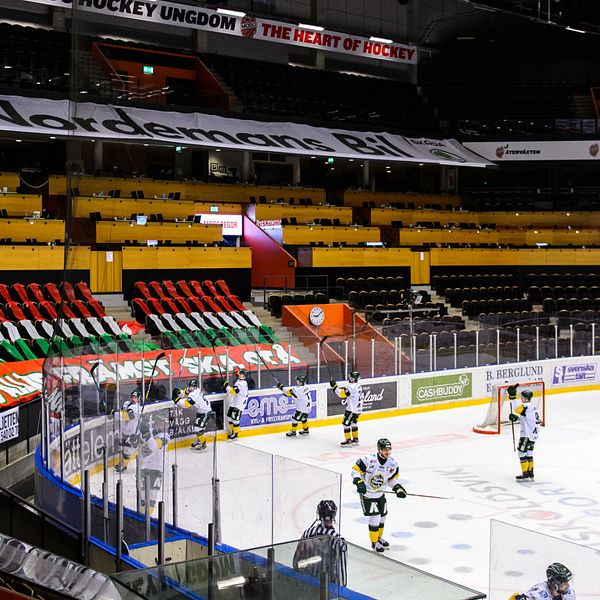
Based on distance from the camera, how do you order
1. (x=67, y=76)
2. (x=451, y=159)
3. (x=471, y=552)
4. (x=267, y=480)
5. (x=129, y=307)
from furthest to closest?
(x=451, y=159)
(x=67, y=76)
(x=129, y=307)
(x=471, y=552)
(x=267, y=480)

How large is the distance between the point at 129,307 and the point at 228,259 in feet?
12.2

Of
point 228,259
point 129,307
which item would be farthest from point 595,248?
point 129,307

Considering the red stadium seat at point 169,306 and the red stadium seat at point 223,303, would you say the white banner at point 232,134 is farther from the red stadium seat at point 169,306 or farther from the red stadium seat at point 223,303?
the red stadium seat at point 223,303

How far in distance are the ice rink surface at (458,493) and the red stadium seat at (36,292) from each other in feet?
21.6

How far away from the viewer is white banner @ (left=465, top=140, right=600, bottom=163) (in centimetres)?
3316

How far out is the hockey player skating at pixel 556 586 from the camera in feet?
19.1

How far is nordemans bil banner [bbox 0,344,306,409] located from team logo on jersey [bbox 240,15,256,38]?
17.4 m

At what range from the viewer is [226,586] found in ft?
19.5

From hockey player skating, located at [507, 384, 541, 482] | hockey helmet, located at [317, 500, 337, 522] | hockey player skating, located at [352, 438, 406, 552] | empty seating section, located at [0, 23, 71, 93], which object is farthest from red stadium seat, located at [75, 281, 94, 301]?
hockey helmet, located at [317, 500, 337, 522]

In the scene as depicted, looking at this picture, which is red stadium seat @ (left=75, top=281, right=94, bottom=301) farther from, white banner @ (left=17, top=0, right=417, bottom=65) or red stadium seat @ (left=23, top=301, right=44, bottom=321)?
white banner @ (left=17, top=0, right=417, bottom=65)

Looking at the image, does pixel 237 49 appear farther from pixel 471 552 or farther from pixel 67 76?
pixel 471 552

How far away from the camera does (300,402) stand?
55.4 feet

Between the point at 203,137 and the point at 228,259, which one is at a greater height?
the point at 203,137

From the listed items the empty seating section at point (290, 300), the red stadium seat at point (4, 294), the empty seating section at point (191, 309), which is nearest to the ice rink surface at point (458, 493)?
the empty seating section at point (191, 309)
